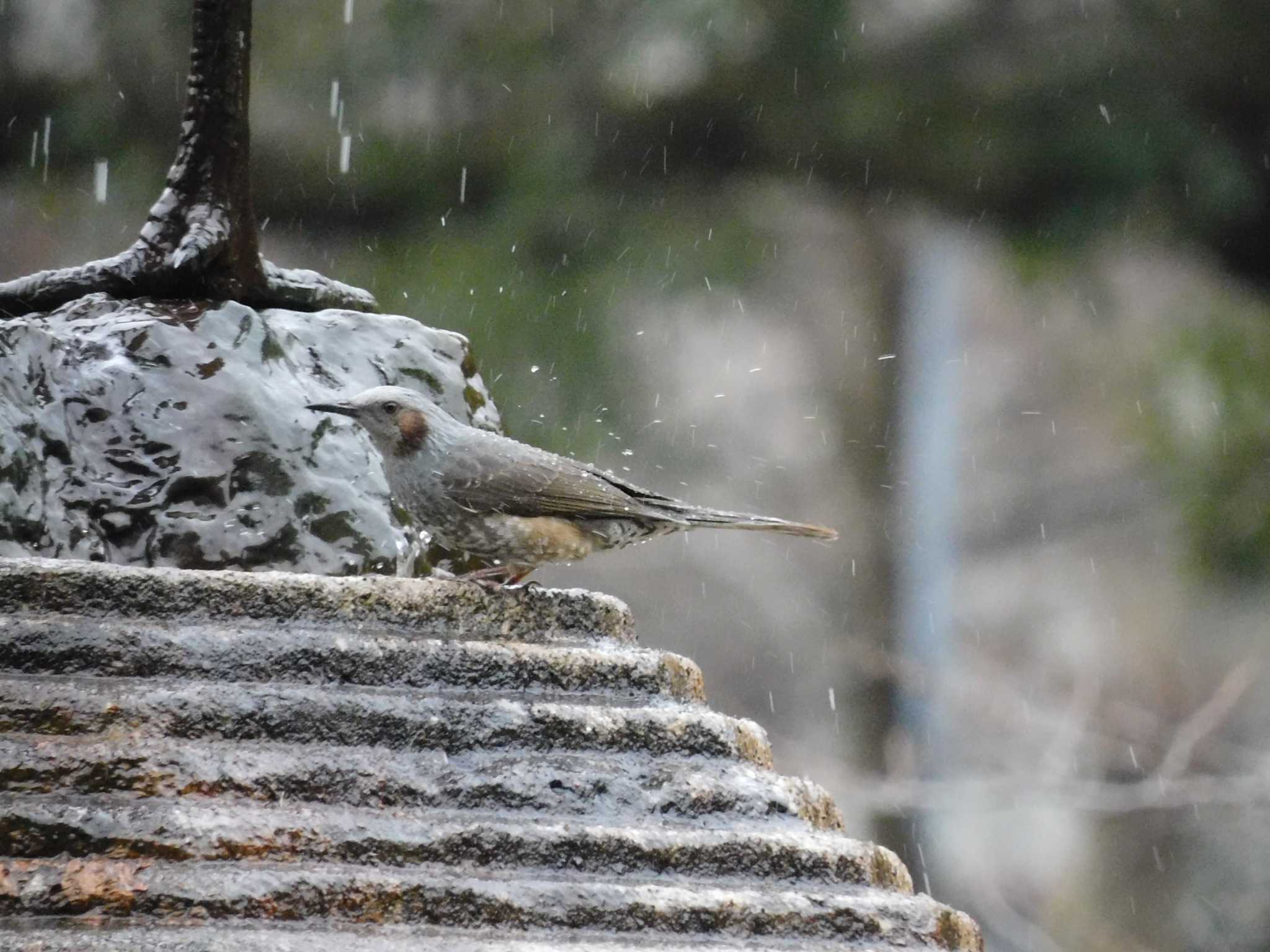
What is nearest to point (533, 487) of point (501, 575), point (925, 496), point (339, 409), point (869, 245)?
point (501, 575)

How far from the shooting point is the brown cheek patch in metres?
3.61

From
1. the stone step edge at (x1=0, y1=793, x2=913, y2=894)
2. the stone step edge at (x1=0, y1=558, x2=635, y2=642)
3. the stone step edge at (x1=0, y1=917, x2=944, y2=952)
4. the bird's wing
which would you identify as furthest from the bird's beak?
the stone step edge at (x1=0, y1=917, x2=944, y2=952)

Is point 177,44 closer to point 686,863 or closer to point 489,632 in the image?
point 489,632

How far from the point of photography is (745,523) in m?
3.67

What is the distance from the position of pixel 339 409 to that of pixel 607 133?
14.6ft

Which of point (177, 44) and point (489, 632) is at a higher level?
point (177, 44)

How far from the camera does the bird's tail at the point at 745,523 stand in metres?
3.65

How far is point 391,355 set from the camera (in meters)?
4.24

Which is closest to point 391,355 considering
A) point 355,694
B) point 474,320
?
point 355,694

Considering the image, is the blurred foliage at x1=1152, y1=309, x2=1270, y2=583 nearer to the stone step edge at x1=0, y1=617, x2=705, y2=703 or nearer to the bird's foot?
the bird's foot

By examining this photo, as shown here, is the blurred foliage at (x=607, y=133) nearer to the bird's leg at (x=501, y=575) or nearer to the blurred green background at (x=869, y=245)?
the blurred green background at (x=869, y=245)

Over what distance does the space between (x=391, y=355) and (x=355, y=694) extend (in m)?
1.68

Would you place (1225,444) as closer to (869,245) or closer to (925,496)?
(925,496)

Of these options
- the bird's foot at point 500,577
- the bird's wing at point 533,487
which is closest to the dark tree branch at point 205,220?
the bird's wing at point 533,487
